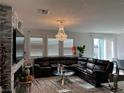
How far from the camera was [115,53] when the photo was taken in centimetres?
964

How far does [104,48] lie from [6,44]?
26.5 feet

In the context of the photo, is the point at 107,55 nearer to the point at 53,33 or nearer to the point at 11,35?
the point at 53,33

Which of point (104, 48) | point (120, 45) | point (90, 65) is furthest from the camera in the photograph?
point (104, 48)

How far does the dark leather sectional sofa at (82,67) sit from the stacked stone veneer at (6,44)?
126 inches

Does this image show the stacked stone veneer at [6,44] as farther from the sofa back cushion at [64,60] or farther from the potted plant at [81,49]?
the potted plant at [81,49]

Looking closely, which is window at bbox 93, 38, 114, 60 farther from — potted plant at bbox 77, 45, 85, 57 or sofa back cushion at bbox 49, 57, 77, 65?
sofa back cushion at bbox 49, 57, 77, 65

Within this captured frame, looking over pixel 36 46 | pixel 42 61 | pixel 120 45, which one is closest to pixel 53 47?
pixel 36 46

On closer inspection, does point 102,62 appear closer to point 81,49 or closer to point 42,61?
point 81,49

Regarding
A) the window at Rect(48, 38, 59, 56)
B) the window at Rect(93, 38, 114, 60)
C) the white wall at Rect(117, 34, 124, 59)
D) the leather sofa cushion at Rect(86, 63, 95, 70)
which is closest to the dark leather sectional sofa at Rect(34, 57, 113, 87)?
the leather sofa cushion at Rect(86, 63, 95, 70)

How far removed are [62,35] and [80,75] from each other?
222 centimetres

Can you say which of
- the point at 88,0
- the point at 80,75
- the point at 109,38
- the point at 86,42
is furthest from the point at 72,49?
the point at 88,0

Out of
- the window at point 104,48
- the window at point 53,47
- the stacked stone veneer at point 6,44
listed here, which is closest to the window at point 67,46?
the window at point 53,47

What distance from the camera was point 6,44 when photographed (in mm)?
3072

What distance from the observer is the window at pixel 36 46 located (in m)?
7.86
